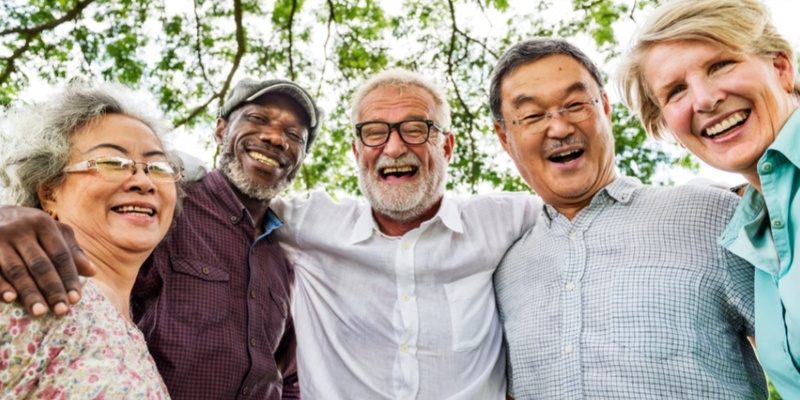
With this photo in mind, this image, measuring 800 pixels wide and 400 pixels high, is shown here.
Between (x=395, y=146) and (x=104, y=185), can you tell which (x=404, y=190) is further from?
(x=104, y=185)

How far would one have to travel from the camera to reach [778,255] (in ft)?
6.13

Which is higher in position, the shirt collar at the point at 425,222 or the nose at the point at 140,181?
the nose at the point at 140,181

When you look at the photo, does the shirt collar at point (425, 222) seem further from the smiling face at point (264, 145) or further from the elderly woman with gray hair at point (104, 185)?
the elderly woman with gray hair at point (104, 185)

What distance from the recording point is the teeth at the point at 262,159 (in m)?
3.13

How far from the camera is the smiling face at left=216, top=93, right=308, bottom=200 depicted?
10.2 feet

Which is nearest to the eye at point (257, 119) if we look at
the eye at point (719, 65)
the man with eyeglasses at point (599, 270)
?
the man with eyeglasses at point (599, 270)

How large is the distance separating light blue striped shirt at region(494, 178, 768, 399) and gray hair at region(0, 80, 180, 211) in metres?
1.98

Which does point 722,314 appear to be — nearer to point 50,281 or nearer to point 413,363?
point 413,363

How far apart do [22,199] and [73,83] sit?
0.55 m

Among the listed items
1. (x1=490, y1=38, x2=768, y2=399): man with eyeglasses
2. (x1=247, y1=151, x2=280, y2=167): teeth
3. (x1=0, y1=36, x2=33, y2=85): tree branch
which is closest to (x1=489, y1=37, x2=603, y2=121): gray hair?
(x1=490, y1=38, x2=768, y2=399): man with eyeglasses

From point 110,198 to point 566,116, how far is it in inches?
79.0

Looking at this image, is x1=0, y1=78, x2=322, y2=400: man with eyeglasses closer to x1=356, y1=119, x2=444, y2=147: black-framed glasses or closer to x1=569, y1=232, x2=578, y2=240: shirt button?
x1=356, y1=119, x2=444, y2=147: black-framed glasses

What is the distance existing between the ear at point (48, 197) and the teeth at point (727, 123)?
251cm

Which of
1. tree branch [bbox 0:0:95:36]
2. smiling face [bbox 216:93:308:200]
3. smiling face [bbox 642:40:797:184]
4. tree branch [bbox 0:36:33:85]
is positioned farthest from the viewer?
tree branch [bbox 0:36:33:85]
